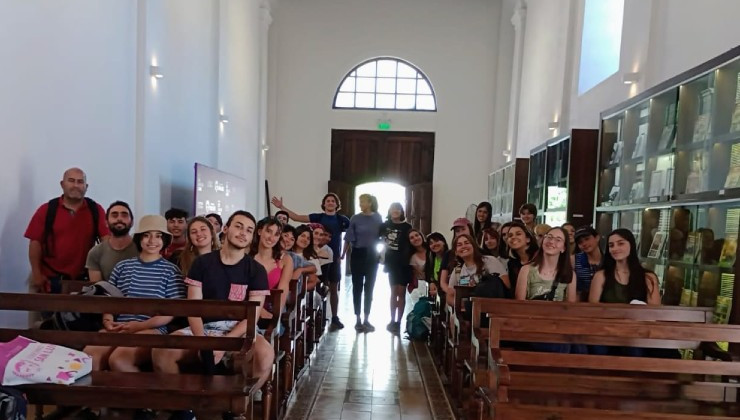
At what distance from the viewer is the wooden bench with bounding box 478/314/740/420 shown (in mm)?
2477

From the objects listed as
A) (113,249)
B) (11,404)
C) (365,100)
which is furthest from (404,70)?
(11,404)

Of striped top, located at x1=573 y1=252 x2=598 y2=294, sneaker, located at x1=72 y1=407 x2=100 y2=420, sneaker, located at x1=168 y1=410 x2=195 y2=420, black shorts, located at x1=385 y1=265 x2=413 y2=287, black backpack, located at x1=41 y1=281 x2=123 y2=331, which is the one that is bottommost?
sneaker, located at x1=72 y1=407 x2=100 y2=420

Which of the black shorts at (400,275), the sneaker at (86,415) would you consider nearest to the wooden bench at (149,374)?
the sneaker at (86,415)

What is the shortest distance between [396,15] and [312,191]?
4171mm

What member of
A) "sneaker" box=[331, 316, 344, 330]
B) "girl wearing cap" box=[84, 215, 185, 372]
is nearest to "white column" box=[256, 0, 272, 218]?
"sneaker" box=[331, 316, 344, 330]

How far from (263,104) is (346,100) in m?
1.85

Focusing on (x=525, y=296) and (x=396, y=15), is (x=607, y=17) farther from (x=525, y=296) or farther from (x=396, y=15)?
(x=396, y=15)

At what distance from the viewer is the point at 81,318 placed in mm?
2938

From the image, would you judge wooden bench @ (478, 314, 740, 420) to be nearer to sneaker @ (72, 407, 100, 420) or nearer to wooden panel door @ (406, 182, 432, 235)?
sneaker @ (72, 407, 100, 420)

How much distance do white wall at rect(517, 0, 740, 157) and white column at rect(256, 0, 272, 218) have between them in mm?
5069

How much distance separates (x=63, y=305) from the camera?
8.48 ft

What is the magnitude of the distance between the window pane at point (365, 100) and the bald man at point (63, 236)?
29.3 ft

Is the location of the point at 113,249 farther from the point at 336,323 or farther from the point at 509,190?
the point at 509,190

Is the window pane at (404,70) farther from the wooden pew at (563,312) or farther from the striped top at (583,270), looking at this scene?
the wooden pew at (563,312)
